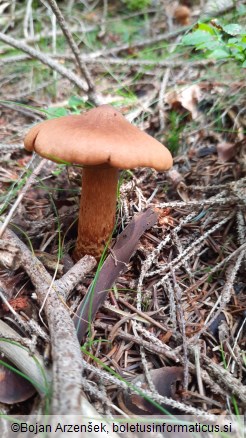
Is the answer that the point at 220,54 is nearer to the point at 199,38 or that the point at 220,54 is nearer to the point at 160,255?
the point at 199,38

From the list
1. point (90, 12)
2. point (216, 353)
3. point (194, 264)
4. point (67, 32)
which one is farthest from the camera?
point (90, 12)

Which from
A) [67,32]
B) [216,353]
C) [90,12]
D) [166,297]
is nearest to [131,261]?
[166,297]

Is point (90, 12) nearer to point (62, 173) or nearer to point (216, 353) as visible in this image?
point (62, 173)

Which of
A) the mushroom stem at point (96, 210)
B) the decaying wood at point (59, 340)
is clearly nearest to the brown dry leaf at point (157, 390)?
the decaying wood at point (59, 340)

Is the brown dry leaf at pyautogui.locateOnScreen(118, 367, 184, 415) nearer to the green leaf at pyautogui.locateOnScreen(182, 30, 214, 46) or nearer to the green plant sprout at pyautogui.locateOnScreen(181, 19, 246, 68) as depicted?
the green plant sprout at pyautogui.locateOnScreen(181, 19, 246, 68)

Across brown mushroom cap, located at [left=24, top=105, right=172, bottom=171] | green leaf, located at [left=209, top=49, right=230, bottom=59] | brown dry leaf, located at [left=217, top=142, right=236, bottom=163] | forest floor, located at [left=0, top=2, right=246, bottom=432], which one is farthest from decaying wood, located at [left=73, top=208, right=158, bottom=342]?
green leaf, located at [left=209, top=49, right=230, bottom=59]
